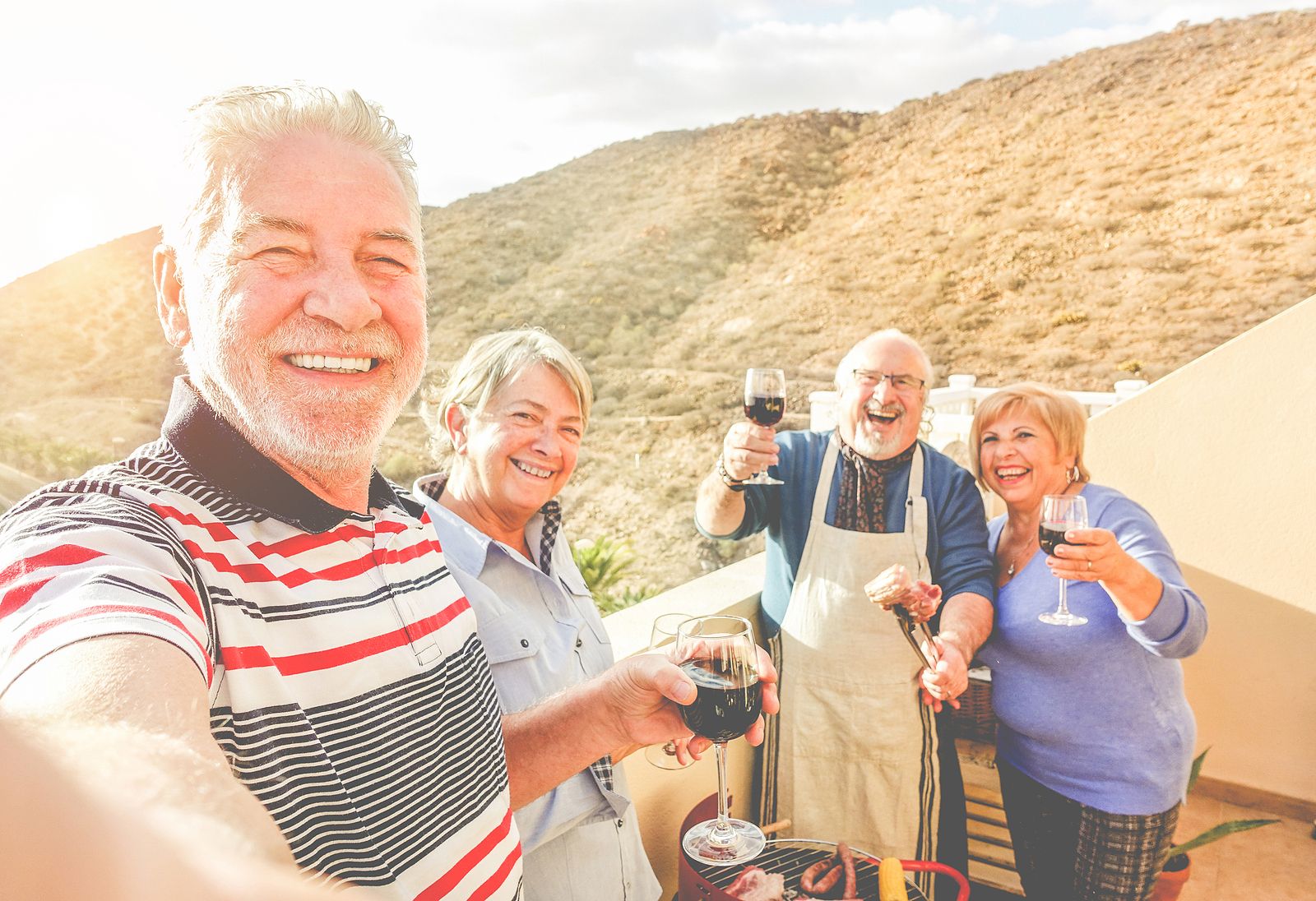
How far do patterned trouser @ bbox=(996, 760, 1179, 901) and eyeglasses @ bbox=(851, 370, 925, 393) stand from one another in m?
1.19

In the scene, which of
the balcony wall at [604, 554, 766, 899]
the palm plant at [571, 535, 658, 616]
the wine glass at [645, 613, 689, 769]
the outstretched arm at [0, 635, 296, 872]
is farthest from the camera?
the palm plant at [571, 535, 658, 616]

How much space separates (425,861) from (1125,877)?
77.2 inches

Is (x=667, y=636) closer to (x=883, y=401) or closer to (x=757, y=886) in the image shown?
(x=757, y=886)

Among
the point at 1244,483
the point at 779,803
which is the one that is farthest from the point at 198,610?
the point at 1244,483

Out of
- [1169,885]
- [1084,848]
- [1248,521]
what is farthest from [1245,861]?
[1084,848]

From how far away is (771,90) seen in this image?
33.0 meters

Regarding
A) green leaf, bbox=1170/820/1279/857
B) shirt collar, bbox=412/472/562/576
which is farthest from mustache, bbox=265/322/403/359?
green leaf, bbox=1170/820/1279/857

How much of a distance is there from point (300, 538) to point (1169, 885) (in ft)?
9.28

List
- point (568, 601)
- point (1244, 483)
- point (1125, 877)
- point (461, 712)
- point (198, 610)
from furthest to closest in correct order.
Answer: point (1244, 483) < point (1125, 877) < point (568, 601) < point (461, 712) < point (198, 610)

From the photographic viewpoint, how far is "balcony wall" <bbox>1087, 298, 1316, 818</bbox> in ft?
11.0

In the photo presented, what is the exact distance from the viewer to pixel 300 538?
872 mm

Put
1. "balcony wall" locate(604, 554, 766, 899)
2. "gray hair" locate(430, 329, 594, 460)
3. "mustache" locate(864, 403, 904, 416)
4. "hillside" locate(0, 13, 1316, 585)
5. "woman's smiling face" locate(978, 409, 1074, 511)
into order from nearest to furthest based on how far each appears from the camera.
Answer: "gray hair" locate(430, 329, 594, 460), "balcony wall" locate(604, 554, 766, 899), "woman's smiling face" locate(978, 409, 1074, 511), "mustache" locate(864, 403, 904, 416), "hillside" locate(0, 13, 1316, 585)

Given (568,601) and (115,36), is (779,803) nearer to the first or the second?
(568,601)

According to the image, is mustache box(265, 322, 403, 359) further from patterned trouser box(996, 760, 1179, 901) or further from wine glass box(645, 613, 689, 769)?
patterned trouser box(996, 760, 1179, 901)
